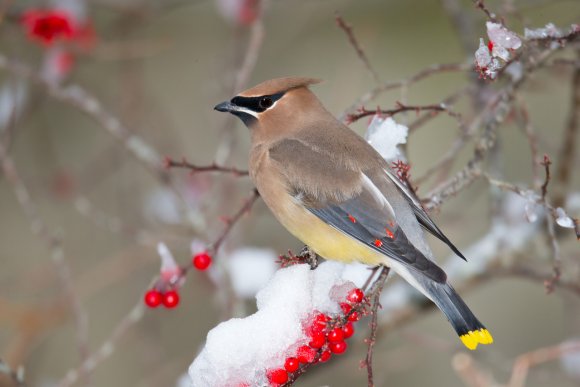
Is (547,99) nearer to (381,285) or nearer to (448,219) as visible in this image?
(448,219)

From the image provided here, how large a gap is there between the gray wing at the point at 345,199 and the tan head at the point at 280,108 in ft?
0.39

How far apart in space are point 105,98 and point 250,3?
4.42 feet

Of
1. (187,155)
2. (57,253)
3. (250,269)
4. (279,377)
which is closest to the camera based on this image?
(279,377)

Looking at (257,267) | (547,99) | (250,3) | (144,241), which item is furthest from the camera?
(547,99)

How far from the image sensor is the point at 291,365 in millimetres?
1952

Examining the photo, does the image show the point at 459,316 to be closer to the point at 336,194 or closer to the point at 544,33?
the point at 336,194

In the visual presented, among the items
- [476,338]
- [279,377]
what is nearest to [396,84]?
[476,338]

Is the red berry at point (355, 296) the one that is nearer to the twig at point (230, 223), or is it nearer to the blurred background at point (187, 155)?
the twig at point (230, 223)

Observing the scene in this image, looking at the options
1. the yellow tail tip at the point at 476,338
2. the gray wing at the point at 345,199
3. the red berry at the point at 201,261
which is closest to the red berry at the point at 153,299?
the red berry at the point at 201,261

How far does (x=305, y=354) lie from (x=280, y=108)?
112 cm

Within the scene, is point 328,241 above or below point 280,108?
below

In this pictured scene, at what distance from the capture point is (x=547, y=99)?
4953 millimetres

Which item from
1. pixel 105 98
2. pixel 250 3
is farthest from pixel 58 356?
pixel 250 3

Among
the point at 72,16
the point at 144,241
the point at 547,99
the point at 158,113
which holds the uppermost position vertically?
the point at 72,16
